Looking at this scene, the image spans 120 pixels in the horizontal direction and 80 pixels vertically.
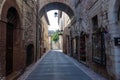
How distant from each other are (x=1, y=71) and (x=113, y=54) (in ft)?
13.9

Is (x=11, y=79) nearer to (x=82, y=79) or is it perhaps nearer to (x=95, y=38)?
(x=82, y=79)

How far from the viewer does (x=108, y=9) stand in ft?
33.1

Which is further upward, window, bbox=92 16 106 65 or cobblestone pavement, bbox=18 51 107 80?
window, bbox=92 16 106 65

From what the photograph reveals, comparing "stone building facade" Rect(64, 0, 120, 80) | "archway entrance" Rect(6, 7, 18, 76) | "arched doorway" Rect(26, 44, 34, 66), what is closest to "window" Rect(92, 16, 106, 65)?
"stone building facade" Rect(64, 0, 120, 80)

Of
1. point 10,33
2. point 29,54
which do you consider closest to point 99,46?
point 10,33

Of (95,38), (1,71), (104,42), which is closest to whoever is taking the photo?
(1,71)

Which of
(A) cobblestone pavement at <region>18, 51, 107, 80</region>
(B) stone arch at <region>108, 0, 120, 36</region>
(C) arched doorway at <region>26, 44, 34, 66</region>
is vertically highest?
(B) stone arch at <region>108, 0, 120, 36</region>

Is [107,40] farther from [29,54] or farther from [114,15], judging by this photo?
[29,54]

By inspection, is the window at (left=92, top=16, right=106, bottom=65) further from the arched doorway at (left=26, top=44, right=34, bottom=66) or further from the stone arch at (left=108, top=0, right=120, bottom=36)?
the arched doorway at (left=26, top=44, right=34, bottom=66)

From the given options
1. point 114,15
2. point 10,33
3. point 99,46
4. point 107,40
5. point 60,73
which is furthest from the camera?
point 60,73

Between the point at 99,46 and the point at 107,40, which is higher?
the point at 107,40

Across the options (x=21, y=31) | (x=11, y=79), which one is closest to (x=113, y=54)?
(x=11, y=79)

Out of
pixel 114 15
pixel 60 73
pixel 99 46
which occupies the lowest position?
pixel 60 73

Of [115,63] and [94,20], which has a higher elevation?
[94,20]
